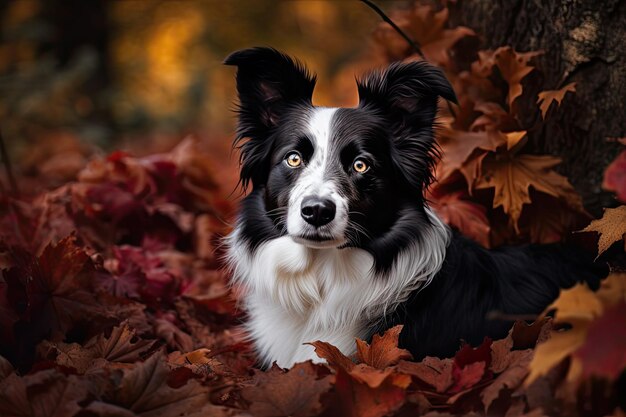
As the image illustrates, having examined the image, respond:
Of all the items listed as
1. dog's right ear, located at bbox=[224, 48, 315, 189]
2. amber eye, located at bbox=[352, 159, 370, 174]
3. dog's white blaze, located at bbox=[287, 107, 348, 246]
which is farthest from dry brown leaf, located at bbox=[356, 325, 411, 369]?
dog's right ear, located at bbox=[224, 48, 315, 189]

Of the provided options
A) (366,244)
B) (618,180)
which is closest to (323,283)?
(366,244)

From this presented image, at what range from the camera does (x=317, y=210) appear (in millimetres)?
2994

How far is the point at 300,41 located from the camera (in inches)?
620

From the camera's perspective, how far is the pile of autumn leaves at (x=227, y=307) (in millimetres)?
2043

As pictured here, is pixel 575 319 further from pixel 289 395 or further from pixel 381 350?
pixel 381 350

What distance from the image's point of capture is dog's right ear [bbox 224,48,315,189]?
352 centimetres

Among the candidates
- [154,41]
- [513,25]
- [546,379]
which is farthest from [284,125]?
[154,41]

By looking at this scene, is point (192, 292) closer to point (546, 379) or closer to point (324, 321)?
point (324, 321)

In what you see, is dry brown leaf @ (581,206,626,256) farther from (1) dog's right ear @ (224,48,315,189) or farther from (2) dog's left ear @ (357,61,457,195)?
(1) dog's right ear @ (224,48,315,189)

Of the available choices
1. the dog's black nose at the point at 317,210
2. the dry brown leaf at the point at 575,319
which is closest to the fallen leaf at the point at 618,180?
the dry brown leaf at the point at 575,319

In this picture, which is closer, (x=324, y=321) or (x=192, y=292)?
(x=324, y=321)

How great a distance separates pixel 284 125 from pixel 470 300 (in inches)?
49.2

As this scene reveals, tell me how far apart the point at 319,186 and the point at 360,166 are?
287mm

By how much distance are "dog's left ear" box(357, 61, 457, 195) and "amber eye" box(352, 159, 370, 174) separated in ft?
0.72
